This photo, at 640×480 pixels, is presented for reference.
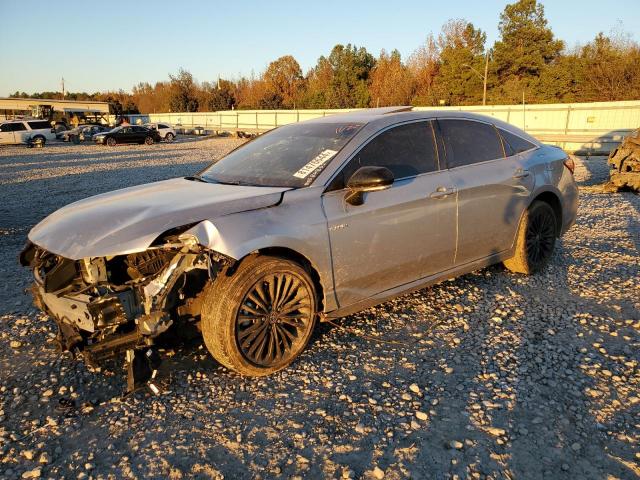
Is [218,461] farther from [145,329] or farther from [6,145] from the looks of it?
[6,145]

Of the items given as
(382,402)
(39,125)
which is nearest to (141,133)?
(39,125)

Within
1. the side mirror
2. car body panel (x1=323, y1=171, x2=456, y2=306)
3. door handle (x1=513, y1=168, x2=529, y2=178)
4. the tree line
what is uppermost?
the tree line

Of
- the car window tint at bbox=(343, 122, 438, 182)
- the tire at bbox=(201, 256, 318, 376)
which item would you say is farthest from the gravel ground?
the car window tint at bbox=(343, 122, 438, 182)

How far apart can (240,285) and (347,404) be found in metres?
0.99

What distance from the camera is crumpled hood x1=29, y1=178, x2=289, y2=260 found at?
2893mm

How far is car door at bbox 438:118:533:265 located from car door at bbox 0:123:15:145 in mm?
35191

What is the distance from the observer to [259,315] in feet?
10.6

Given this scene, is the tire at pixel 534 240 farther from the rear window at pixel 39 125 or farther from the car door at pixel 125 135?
the rear window at pixel 39 125

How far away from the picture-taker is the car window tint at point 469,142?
171 inches

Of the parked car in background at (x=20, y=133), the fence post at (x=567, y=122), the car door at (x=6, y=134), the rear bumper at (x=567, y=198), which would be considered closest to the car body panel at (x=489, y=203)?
the rear bumper at (x=567, y=198)

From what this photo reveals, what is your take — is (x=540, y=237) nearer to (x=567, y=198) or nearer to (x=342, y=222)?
(x=567, y=198)

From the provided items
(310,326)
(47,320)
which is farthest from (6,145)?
(310,326)

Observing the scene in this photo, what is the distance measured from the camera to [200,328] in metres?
3.30

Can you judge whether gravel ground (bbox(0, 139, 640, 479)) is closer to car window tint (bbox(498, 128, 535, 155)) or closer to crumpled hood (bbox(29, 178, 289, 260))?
crumpled hood (bbox(29, 178, 289, 260))
